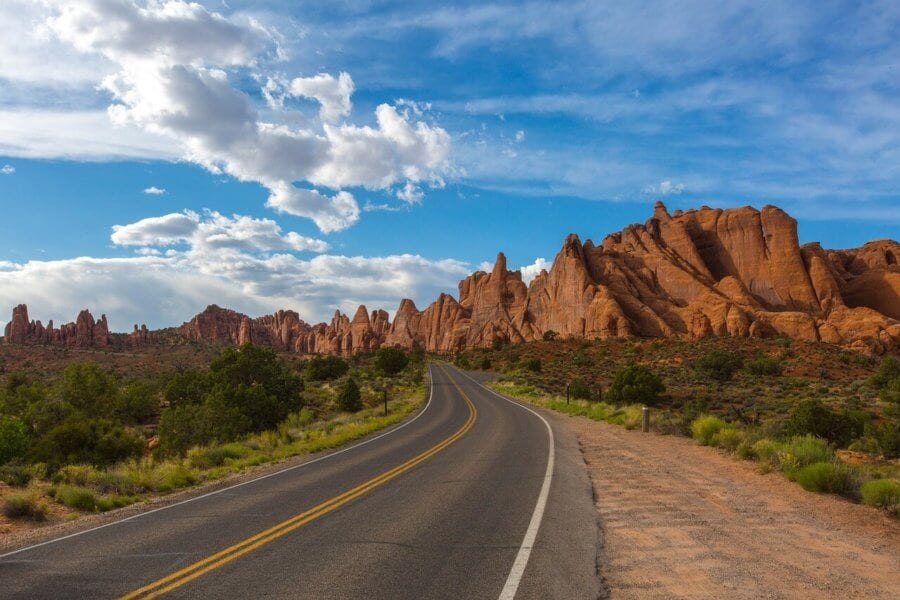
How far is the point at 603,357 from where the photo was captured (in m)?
69.1

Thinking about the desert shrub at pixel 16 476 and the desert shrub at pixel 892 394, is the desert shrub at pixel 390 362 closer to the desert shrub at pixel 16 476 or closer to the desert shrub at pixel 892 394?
the desert shrub at pixel 892 394

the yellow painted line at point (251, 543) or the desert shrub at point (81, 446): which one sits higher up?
the yellow painted line at point (251, 543)

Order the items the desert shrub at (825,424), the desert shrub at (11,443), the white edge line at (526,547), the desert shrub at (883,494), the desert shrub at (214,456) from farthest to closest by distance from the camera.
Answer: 1. the desert shrub at (825,424)
2. the desert shrub at (11,443)
3. the desert shrub at (214,456)
4. the desert shrub at (883,494)
5. the white edge line at (526,547)

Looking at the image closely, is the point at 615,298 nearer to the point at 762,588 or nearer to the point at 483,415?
the point at 483,415

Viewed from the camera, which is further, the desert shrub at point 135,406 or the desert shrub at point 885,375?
the desert shrub at point 885,375

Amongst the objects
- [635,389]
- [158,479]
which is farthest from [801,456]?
[635,389]

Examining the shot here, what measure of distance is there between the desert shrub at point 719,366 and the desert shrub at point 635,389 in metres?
12.9

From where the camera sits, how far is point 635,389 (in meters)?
37.2

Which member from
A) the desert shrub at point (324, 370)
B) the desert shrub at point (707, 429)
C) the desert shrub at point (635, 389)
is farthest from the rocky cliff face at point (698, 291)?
the desert shrub at point (707, 429)

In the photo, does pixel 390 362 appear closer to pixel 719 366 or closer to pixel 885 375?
pixel 719 366

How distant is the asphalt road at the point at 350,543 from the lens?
5418 mm

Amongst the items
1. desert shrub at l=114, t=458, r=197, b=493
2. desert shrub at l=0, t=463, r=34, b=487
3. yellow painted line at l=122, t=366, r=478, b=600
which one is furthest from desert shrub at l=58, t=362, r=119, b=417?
yellow painted line at l=122, t=366, r=478, b=600

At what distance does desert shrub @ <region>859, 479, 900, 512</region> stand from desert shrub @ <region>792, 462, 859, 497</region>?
0.69m

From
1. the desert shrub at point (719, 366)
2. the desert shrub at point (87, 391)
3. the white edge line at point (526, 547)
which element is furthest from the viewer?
the desert shrub at point (719, 366)
